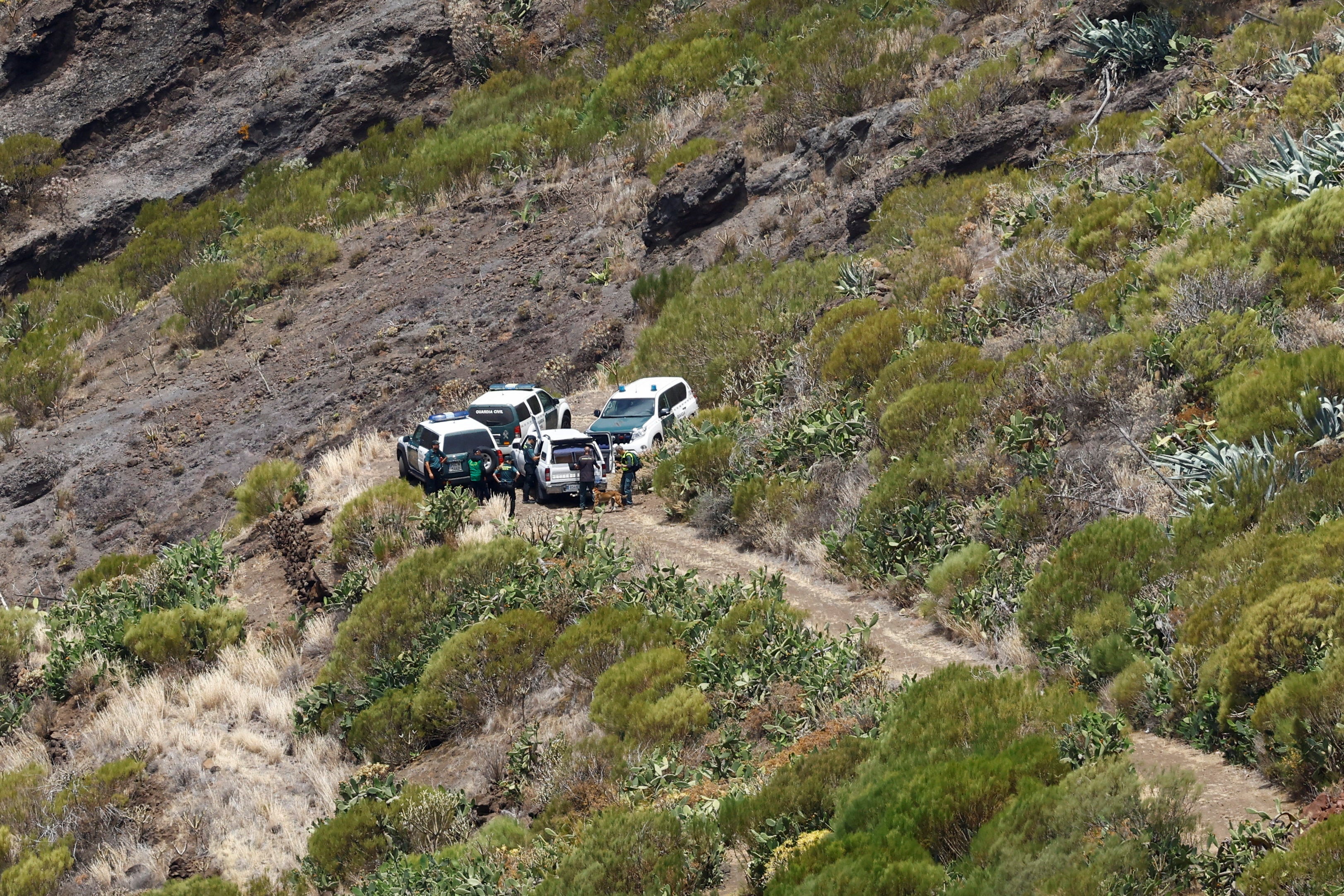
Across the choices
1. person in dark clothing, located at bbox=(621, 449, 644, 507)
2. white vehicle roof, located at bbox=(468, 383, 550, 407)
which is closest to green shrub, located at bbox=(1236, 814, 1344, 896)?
person in dark clothing, located at bbox=(621, 449, 644, 507)

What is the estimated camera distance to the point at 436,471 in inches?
828

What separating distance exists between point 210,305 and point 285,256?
261 cm

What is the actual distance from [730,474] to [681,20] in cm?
2636

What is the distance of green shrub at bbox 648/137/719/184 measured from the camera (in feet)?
112

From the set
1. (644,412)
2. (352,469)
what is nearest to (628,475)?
(644,412)

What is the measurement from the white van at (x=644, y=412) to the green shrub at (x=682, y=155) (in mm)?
11331

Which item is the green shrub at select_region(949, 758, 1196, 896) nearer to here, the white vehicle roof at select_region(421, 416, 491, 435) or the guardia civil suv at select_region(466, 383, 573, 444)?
the white vehicle roof at select_region(421, 416, 491, 435)

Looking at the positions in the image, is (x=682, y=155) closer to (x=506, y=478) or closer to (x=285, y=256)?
(x=285, y=256)

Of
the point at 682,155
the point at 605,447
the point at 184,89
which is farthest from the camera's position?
the point at 184,89

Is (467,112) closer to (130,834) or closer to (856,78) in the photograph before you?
(856,78)

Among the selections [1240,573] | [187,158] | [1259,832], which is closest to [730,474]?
[1240,573]

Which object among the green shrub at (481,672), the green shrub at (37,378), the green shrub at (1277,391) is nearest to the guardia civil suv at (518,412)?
the green shrub at (481,672)

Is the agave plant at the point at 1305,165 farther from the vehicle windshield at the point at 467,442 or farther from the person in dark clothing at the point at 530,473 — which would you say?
the vehicle windshield at the point at 467,442

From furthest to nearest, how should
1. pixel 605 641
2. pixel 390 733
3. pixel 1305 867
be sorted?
pixel 390 733
pixel 605 641
pixel 1305 867
